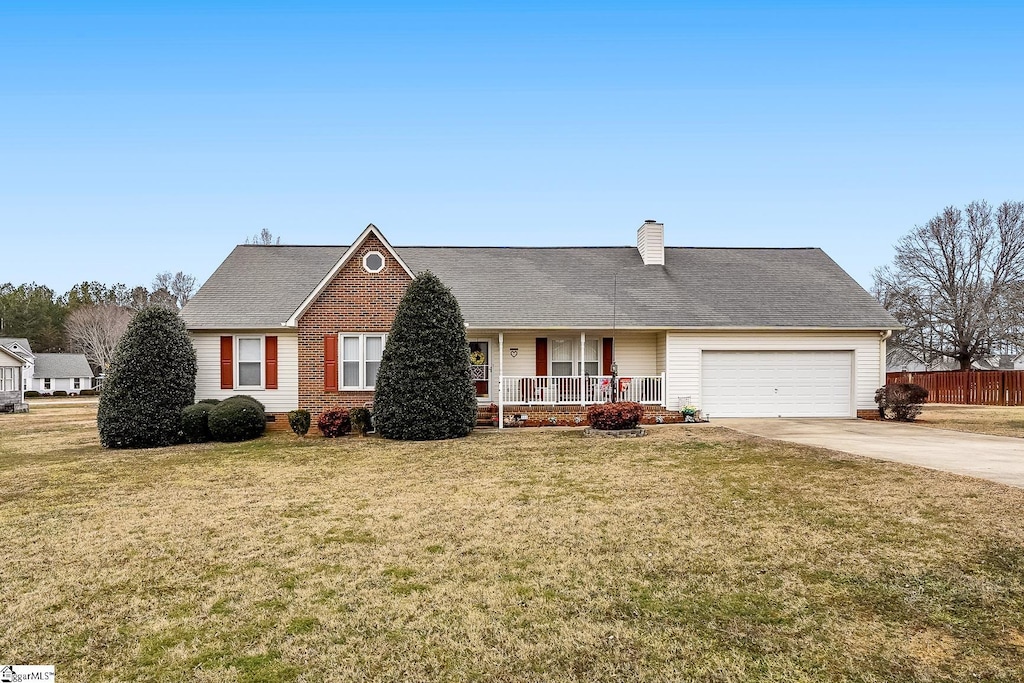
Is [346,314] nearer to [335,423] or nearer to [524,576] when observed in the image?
[335,423]

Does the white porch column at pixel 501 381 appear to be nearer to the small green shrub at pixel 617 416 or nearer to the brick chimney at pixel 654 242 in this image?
the small green shrub at pixel 617 416

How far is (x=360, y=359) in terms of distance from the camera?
61.5ft

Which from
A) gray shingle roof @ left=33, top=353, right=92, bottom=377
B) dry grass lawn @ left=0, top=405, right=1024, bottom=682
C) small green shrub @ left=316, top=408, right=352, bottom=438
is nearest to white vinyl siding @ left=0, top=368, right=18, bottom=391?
small green shrub @ left=316, top=408, right=352, bottom=438

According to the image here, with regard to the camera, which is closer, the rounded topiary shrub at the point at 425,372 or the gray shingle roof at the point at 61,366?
the rounded topiary shrub at the point at 425,372

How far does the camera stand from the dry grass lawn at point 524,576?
4.23 metres

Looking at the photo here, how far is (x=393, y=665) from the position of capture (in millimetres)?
4168

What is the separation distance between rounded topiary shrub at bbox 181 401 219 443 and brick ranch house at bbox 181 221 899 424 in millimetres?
2519

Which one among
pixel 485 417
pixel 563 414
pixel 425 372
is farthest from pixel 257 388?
pixel 563 414

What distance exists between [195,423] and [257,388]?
2.85m

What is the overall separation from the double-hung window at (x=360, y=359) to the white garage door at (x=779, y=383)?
10.5 metres

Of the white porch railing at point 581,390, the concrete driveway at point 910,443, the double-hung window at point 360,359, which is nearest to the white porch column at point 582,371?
the white porch railing at point 581,390

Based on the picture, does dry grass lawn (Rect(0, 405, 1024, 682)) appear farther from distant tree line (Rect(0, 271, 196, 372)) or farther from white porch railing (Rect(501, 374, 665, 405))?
distant tree line (Rect(0, 271, 196, 372))

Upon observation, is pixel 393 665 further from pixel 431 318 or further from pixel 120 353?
pixel 120 353

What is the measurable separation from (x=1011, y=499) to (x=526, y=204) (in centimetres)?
2697
